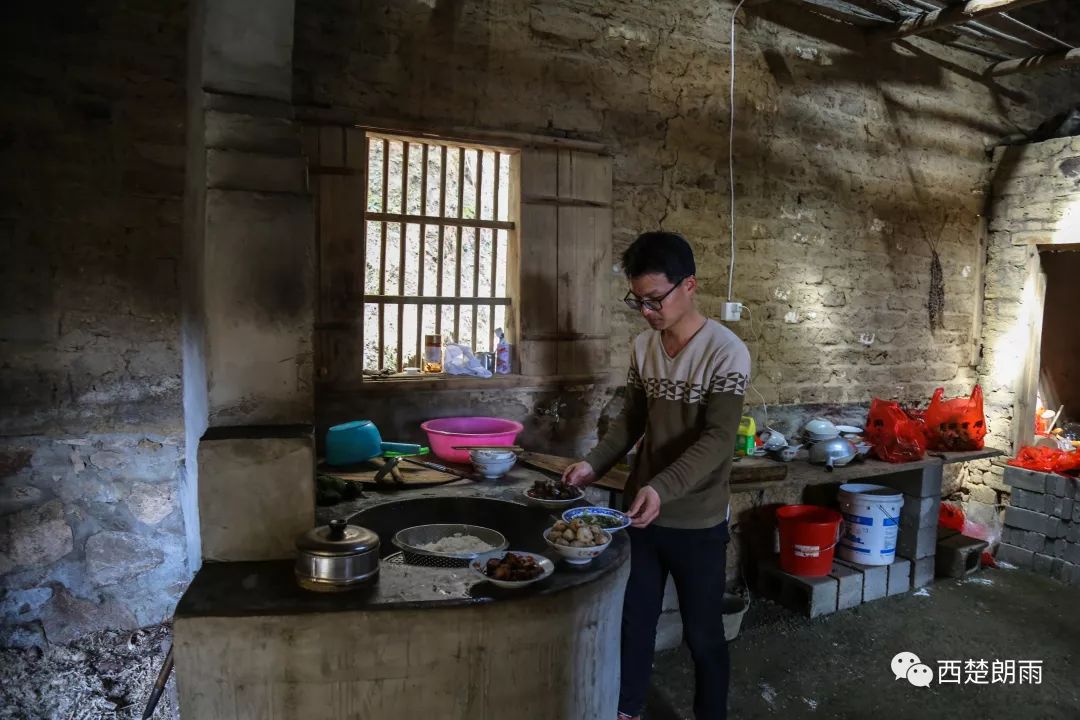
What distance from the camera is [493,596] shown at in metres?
2.07

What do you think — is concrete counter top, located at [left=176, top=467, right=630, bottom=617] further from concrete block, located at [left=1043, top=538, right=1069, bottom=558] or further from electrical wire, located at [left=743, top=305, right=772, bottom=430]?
concrete block, located at [left=1043, top=538, right=1069, bottom=558]

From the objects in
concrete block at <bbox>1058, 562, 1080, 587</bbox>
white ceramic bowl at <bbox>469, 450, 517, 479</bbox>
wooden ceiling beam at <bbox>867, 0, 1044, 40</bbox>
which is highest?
wooden ceiling beam at <bbox>867, 0, 1044, 40</bbox>

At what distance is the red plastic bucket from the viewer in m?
4.77

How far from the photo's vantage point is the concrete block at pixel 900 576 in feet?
16.7

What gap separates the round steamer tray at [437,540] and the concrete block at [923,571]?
374 centimetres

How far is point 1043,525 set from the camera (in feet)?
18.8

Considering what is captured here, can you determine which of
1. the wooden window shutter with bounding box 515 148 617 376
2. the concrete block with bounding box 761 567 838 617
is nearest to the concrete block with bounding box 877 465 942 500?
the concrete block with bounding box 761 567 838 617

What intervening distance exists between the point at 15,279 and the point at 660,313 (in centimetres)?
286

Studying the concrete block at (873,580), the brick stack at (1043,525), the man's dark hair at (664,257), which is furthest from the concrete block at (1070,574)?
the man's dark hair at (664,257)

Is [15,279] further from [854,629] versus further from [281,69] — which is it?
[854,629]

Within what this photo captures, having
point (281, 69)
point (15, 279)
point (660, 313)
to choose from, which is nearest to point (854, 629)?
point (660, 313)

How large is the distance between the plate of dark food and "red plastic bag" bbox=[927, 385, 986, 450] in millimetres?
4451

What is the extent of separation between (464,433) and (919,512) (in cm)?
353

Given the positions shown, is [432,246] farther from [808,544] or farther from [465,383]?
[808,544]
